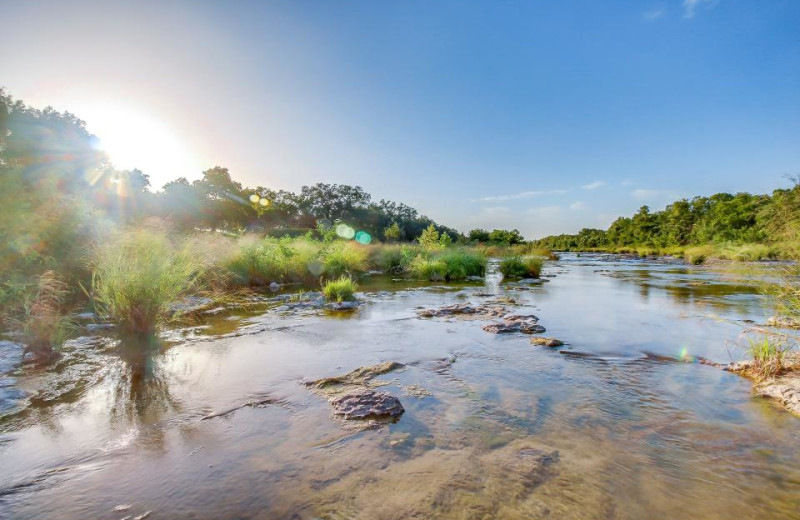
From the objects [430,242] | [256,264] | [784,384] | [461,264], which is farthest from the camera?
[430,242]

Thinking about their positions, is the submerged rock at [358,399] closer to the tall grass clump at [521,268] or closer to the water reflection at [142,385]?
the water reflection at [142,385]

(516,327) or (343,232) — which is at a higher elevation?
(343,232)

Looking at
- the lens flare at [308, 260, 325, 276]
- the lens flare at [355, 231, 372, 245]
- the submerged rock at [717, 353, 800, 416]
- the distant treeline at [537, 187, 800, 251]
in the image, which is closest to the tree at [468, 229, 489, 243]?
the distant treeline at [537, 187, 800, 251]

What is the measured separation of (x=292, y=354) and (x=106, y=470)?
3408 millimetres

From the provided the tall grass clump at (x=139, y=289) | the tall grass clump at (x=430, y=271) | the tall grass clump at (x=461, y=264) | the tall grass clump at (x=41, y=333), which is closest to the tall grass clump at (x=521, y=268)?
the tall grass clump at (x=461, y=264)

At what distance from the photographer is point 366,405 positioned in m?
4.21

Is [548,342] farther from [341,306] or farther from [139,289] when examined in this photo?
[139,289]

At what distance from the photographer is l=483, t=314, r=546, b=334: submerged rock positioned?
26.5 feet

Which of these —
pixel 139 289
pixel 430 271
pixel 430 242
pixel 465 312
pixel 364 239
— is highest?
pixel 364 239

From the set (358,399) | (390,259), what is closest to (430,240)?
(390,259)

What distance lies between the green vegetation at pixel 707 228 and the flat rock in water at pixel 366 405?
19.9 feet

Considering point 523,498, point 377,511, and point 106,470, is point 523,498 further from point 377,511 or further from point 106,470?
point 106,470

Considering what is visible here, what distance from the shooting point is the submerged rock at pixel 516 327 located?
26.5 ft

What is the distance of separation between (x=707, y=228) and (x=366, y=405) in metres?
65.9
